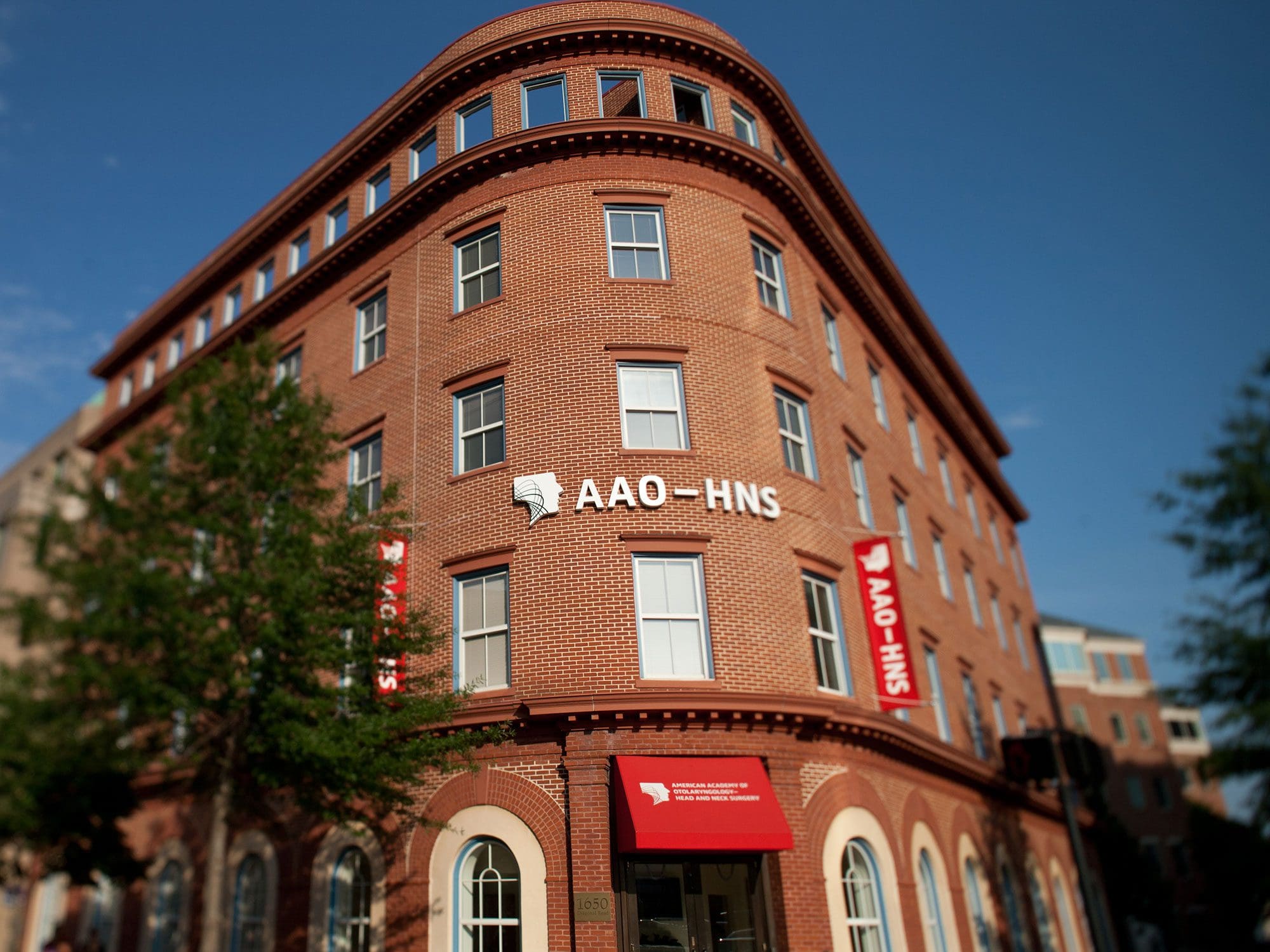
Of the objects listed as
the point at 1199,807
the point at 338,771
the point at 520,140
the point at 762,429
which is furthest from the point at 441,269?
the point at 1199,807

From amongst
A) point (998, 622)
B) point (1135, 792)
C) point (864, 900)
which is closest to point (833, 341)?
point (864, 900)

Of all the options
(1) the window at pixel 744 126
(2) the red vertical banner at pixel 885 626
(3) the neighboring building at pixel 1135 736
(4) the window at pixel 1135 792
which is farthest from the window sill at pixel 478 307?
(4) the window at pixel 1135 792

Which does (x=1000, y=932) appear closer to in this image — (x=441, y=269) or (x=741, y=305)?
(x=741, y=305)

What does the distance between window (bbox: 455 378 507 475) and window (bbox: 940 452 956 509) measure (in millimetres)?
18968

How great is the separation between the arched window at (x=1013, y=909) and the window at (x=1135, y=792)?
41.2 meters

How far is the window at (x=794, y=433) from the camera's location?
19.6 m

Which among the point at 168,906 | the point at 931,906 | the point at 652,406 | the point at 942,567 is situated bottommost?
the point at 931,906

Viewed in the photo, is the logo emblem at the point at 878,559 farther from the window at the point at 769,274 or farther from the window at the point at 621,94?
the window at the point at 621,94

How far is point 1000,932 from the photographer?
23.6 m

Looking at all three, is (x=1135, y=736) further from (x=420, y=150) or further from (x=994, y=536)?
(x=420, y=150)

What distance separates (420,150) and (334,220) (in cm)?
387

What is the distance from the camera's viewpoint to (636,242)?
Answer: 1964cm

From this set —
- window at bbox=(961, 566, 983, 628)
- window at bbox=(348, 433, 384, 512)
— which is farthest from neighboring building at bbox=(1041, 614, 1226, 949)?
window at bbox=(348, 433, 384, 512)

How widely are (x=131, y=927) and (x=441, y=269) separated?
17.6 metres
